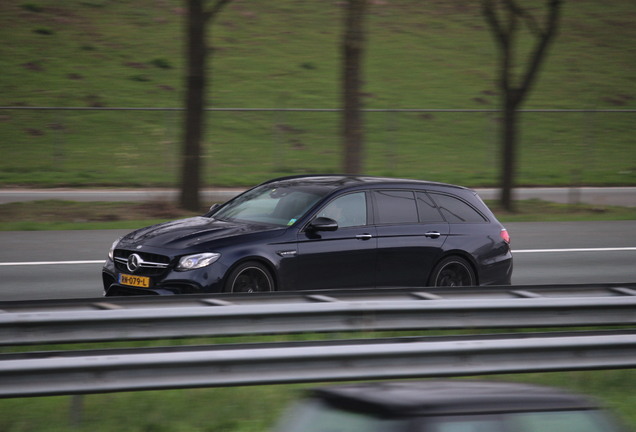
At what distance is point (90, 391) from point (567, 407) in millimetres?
3201

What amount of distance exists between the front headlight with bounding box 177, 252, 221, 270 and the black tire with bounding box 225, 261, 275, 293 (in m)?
0.26

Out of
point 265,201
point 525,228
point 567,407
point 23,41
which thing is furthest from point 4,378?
point 23,41

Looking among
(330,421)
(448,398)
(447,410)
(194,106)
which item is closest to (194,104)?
(194,106)

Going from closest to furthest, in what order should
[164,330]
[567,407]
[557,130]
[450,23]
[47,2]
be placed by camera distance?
[567,407]
[164,330]
[557,130]
[47,2]
[450,23]

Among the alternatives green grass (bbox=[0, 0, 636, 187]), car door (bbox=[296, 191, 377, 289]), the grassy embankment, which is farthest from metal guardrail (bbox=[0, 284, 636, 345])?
green grass (bbox=[0, 0, 636, 187])

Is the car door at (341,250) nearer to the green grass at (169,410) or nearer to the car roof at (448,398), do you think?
the green grass at (169,410)

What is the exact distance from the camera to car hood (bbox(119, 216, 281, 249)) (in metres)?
9.79

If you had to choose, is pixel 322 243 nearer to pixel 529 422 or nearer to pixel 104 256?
pixel 104 256

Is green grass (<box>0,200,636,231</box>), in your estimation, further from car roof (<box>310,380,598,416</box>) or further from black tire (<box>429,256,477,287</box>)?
car roof (<box>310,380,598,416</box>)

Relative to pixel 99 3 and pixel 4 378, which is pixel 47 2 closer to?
pixel 99 3

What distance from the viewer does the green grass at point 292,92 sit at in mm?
27078

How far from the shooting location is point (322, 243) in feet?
33.6

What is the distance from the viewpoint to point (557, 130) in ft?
110

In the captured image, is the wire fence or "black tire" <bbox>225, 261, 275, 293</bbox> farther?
the wire fence
